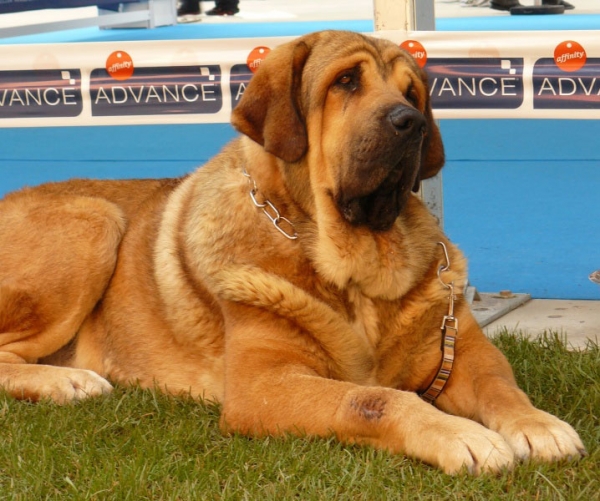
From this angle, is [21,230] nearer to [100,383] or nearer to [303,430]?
[100,383]

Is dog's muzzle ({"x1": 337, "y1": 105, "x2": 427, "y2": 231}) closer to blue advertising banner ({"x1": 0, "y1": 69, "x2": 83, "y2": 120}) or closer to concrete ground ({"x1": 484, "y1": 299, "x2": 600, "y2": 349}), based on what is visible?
concrete ground ({"x1": 484, "y1": 299, "x2": 600, "y2": 349})

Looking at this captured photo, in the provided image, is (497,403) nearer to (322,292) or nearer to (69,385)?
(322,292)

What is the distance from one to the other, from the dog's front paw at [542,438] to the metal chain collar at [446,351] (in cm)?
44

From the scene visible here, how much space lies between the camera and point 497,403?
10.7 ft

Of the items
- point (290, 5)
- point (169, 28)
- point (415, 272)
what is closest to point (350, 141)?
point (415, 272)

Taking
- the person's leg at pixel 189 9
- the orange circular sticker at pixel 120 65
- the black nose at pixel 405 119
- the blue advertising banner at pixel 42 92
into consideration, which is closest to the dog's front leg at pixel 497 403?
the black nose at pixel 405 119

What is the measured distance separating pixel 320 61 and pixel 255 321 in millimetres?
905

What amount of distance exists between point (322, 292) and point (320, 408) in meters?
0.45

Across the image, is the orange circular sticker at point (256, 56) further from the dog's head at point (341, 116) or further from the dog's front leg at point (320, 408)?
the dog's front leg at point (320, 408)

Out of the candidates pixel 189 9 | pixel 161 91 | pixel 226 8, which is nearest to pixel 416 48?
pixel 161 91

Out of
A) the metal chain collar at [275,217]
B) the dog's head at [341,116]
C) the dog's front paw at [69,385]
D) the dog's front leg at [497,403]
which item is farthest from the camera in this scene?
the dog's front paw at [69,385]

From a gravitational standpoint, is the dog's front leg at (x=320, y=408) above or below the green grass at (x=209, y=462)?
above

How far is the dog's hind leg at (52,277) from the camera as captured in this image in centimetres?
407

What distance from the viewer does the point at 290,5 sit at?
22422 millimetres
